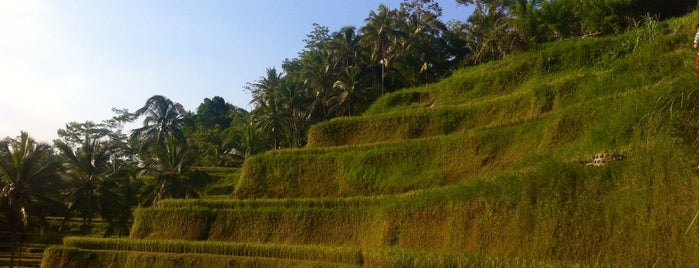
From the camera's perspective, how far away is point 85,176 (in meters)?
30.7

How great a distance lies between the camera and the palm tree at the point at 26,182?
25703mm

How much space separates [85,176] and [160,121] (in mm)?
14088

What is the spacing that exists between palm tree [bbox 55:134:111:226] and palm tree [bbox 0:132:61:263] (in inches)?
106

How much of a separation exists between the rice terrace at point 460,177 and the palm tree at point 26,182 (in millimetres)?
82

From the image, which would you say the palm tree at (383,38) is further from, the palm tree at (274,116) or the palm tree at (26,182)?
the palm tree at (26,182)

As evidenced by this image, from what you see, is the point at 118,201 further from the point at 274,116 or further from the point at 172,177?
the point at 274,116

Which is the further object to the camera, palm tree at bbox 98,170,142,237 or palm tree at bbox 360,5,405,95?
palm tree at bbox 360,5,405,95

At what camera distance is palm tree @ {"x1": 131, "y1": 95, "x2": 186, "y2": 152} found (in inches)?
1740

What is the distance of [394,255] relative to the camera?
962cm

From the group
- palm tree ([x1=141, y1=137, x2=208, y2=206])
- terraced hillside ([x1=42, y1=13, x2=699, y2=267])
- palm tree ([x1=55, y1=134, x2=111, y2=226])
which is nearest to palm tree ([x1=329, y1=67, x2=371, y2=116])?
palm tree ([x1=141, y1=137, x2=208, y2=206])

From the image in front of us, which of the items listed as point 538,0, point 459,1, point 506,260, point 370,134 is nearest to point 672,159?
point 506,260

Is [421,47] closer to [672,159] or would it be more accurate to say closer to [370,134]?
[370,134]

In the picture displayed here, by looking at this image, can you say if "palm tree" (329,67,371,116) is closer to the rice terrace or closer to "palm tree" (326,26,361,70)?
the rice terrace

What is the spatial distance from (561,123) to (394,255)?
234 inches
